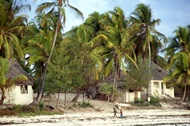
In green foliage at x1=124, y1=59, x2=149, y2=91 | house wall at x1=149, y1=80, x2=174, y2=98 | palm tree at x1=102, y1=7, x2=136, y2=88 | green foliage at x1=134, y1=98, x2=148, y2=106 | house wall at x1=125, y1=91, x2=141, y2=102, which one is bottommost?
green foliage at x1=134, y1=98, x2=148, y2=106

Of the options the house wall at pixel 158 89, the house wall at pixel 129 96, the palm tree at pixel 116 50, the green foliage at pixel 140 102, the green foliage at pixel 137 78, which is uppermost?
the palm tree at pixel 116 50

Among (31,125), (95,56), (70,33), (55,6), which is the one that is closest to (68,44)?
(95,56)

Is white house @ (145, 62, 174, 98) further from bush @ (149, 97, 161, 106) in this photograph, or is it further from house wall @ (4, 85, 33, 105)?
house wall @ (4, 85, 33, 105)

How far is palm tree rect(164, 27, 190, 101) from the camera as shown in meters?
35.6

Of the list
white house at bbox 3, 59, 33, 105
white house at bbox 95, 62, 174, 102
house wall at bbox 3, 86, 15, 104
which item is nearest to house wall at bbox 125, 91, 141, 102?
white house at bbox 95, 62, 174, 102

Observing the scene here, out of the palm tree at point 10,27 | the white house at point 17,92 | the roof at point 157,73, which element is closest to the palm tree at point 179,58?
the roof at point 157,73

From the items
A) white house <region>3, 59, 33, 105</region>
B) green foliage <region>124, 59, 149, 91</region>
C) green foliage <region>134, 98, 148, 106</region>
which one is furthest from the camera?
green foliage <region>124, 59, 149, 91</region>

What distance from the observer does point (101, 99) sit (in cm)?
3850

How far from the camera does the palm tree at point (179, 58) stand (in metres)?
35.6

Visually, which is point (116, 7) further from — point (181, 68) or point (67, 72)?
point (67, 72)

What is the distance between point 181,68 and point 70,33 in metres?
14.3

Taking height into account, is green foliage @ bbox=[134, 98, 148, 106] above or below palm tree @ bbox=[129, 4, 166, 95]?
below

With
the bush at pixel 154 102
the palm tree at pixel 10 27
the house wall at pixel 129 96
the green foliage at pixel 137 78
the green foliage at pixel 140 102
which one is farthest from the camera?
the house wall at pixel 129 96

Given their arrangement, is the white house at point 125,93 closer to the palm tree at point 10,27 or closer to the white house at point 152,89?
the white house at point 152,89
